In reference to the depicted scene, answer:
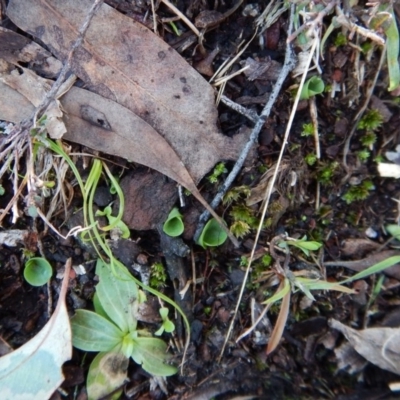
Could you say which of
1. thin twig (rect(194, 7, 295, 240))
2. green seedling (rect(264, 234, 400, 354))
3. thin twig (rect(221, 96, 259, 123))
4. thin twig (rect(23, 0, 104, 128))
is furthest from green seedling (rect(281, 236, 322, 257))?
thin twig (rect(23, 0, 104, 128))

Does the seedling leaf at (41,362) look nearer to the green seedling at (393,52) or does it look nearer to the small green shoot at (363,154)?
the small green shoot at (363,154)

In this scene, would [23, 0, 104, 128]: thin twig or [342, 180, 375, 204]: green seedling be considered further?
[342, 180, 375, 204]: green seedling

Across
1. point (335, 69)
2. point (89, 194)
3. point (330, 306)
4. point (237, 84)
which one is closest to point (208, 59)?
point (237, 84)

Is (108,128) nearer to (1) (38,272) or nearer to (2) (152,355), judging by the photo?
(1) (38,272)

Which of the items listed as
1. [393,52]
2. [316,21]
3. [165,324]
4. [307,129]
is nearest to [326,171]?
[307,129]

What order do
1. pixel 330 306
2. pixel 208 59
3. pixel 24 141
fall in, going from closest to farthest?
pixel 24 141
pixel 208 59
pixel 330 306

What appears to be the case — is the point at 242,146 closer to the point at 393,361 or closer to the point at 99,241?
the point at 99,241

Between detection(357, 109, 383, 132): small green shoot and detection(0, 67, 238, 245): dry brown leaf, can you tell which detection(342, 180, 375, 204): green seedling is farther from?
detection(0, 67, 238, 245): dry brown leaf
